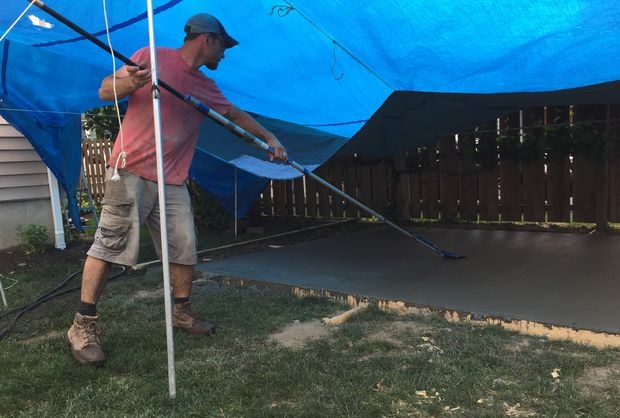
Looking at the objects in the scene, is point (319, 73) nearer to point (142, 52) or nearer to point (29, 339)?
point (142, 52)

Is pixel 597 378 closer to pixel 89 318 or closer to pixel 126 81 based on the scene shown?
pixel 89 318

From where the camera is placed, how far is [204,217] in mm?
7637

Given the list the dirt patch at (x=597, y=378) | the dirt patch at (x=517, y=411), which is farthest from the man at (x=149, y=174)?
the dirt patch at (x=597, y=378)

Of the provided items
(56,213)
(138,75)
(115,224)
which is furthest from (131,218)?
(56,213)

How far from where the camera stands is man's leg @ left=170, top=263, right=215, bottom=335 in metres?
3.16

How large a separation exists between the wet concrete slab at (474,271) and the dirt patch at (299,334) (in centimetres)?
57

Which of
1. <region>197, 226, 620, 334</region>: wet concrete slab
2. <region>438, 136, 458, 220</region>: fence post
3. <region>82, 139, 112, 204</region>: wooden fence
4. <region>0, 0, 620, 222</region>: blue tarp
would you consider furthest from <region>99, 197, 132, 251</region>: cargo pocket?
<region>82, 139, 112, 204</region>: wooden fence

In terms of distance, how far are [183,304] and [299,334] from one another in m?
0.72

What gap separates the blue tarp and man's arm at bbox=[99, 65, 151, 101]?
75 cm

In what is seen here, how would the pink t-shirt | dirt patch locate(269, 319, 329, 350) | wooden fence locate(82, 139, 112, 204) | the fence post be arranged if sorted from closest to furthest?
the pink t-shirt, dirt patch locate(269, 319, 329, 350), the fence post, wooden fence locate(82, 139, 112, 204)

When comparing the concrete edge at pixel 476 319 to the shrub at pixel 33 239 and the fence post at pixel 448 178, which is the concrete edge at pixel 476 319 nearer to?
the shrub at pixel 33 239

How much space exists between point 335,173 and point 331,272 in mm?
3451

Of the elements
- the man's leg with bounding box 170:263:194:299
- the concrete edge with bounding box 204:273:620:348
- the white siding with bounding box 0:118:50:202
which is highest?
the white siding with bounding box 0:118:50:202

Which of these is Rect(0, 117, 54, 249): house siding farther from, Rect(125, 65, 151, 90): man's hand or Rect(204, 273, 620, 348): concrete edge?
Rect(125, 65, 151, 90): man's hand
